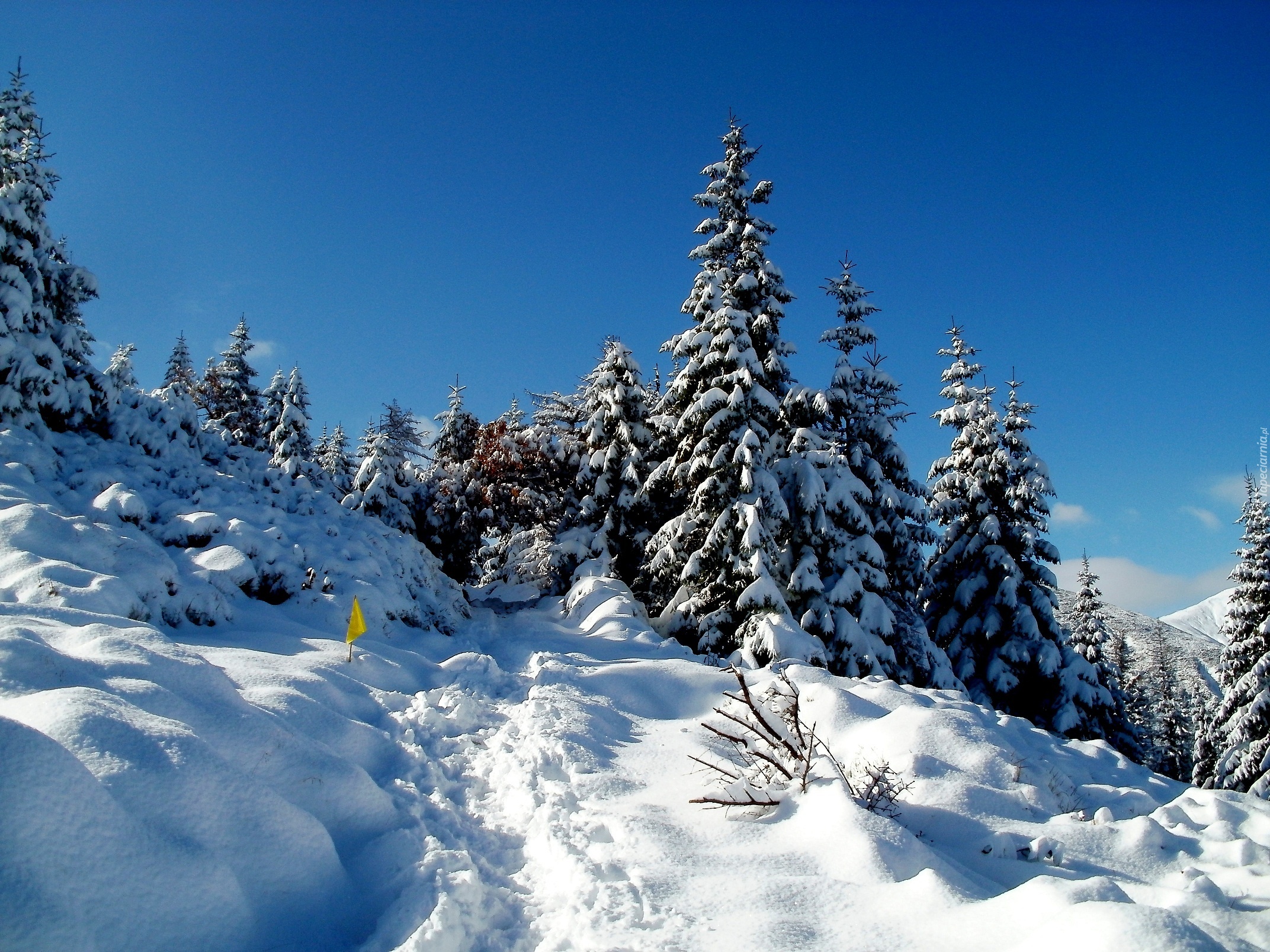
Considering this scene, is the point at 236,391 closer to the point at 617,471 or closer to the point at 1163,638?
the point at 617,471

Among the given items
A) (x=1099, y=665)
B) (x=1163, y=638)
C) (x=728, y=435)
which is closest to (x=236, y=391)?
(x=728, y=435)

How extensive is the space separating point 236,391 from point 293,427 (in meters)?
10.0

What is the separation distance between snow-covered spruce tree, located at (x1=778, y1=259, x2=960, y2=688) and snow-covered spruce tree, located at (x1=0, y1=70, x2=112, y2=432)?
16.3 meters

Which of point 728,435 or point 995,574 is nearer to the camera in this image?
point 728,435

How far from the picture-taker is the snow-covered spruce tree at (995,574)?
1927cm

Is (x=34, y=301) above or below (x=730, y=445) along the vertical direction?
above

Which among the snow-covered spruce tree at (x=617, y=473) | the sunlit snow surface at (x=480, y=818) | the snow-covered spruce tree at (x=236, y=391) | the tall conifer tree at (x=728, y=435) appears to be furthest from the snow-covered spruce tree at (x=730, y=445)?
the snow-covered spruce tree at (x=236, y=391)

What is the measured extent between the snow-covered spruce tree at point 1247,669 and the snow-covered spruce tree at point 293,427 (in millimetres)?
32006

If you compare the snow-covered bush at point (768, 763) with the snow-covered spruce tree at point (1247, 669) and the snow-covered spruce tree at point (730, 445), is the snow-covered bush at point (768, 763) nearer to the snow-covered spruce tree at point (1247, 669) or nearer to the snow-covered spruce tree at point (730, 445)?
the snow-covered spruce tree at point (730, 445)

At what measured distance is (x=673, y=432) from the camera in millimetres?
17266

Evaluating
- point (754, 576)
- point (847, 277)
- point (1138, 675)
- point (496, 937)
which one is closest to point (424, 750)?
point (496, 937)

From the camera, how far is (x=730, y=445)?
15.4 meters

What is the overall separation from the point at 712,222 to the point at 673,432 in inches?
235

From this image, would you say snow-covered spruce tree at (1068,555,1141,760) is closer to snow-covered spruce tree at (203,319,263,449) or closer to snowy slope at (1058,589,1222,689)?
snow-covered spruce tree at (203,319,263,449)
